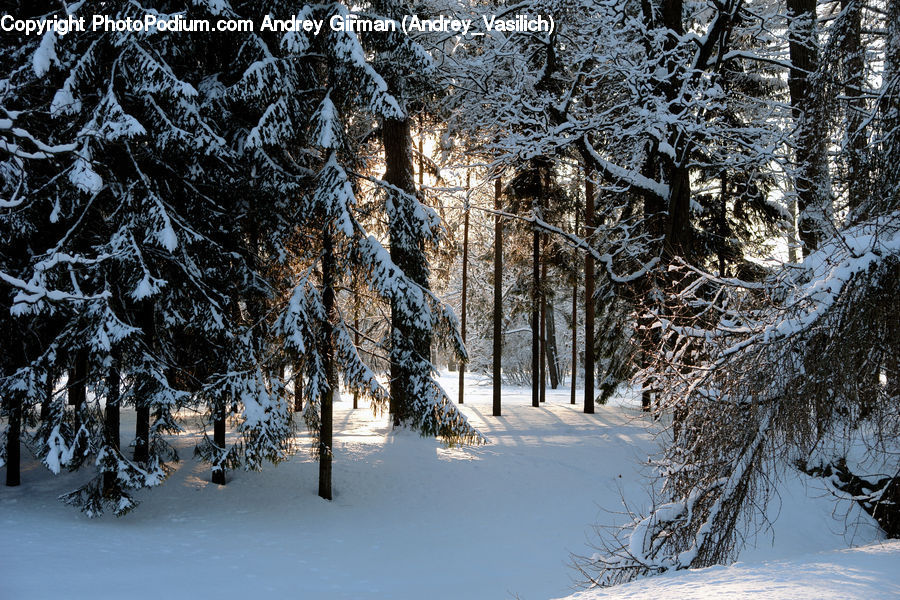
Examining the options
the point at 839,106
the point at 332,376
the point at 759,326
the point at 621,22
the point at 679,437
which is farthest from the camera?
the point at 332,376

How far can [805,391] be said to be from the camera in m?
4.36

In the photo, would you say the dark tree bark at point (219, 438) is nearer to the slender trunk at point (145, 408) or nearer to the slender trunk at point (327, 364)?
the slender trunk at point (145, 408)

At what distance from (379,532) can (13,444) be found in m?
6.85

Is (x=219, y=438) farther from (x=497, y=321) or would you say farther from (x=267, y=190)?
(x=497, y=321)

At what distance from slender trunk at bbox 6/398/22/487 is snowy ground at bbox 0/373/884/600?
0.28 m

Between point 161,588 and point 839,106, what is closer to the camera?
point 839,106

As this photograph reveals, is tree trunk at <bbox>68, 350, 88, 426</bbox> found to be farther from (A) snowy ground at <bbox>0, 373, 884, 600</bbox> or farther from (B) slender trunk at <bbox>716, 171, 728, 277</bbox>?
(B) slender trunk at <bbox>716, 171, 728, 277</bbox>

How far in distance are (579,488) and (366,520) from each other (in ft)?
15.7

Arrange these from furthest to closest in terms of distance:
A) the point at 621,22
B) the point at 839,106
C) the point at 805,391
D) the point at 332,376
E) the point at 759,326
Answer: the point at 332,376, the point at 621,22, the point at 839,106, the point at 759,326, the point at 805,391

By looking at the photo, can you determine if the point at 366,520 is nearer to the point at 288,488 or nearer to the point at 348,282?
the point at 288,488

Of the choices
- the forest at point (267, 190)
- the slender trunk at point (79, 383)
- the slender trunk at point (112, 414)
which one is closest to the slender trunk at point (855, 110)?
the forest at point (267, 190)

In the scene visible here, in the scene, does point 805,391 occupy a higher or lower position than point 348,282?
lower

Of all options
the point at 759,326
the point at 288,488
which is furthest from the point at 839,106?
the point at 288,488

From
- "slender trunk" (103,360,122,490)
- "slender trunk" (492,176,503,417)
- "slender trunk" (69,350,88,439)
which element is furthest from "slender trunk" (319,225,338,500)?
"slender trunk" (492,176,503,417)
